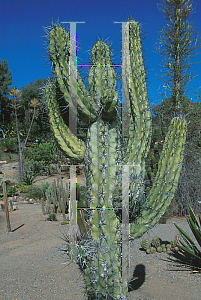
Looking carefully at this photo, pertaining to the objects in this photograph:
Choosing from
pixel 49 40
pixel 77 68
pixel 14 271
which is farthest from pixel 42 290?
pixel 49 40

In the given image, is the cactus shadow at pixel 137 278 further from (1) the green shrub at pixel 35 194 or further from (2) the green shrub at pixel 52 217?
(1) the green shrub at pixel 35 194

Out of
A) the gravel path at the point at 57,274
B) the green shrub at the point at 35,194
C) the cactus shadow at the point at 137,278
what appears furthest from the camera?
the green shrub at the point at 35,194

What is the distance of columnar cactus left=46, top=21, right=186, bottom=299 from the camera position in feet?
6.55

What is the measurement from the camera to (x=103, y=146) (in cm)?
199

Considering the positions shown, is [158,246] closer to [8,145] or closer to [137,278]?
[137,278]

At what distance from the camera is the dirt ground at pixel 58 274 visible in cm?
268

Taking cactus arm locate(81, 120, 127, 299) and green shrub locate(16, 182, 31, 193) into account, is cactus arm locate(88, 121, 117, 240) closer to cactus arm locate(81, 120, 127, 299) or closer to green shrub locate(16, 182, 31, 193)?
cactus arm locate(81, 120, 127, 299)

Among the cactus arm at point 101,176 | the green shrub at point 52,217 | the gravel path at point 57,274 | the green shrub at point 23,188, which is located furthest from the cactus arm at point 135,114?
the green shrub at point 23,188

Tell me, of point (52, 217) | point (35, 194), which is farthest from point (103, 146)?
point (35, 194)

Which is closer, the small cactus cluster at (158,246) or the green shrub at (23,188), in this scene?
the small cactus cluster at (158,246)

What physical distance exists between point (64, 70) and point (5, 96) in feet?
61.3

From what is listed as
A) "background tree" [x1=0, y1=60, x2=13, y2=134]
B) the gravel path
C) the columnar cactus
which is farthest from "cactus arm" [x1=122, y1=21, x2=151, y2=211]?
"background tree" [x1=0, y1=60, x2=13, y2=134]

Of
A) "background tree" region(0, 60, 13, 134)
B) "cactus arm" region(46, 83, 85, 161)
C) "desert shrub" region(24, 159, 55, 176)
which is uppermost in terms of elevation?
"background tree" region(0, 60, 13, 134)

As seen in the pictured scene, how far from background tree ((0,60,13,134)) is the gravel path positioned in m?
14.1
